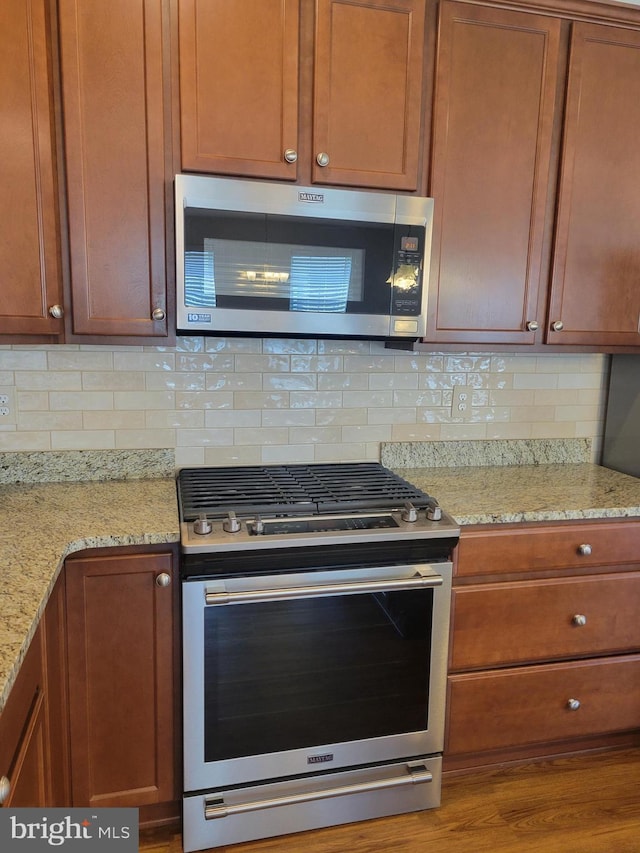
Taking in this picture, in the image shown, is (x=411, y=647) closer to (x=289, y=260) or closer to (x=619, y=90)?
(x=289, y=260)

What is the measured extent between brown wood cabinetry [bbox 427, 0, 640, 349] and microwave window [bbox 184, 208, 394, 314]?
255mm

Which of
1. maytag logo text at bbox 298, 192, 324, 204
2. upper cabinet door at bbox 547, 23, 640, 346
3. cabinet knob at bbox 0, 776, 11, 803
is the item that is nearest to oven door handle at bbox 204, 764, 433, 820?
cabinet knob at bbox 0, 776, 11, 803

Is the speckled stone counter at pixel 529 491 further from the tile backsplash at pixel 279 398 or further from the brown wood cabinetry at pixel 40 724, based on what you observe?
the brown wood cabinetry at pixel 40 724

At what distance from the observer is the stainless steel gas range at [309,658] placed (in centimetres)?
162

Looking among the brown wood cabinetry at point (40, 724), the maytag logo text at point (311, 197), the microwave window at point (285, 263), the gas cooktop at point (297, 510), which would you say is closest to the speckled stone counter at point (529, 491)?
the gas cooktop at point (297, 510)

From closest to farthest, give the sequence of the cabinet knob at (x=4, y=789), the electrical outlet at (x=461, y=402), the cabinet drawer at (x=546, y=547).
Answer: the cabinet knob at (x=4, y=789) < the cabinet drawer at (x=546, y=547) < the electrical outlet at (x=461, y=402)

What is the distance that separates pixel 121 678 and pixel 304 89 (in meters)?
1.78

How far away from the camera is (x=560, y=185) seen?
80.1 inches

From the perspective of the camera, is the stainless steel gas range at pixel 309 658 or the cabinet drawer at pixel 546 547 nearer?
the stainless steel gas range at pixel 309 658

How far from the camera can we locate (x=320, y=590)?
1645 millimetres

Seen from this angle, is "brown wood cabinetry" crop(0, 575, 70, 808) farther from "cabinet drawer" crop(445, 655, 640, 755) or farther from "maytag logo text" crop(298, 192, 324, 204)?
"maytag logo text" crop(298, 192, 324, 204)

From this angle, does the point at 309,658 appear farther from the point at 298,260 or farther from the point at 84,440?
the point at 298,260

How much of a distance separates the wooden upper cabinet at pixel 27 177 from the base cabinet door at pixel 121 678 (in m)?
0.74

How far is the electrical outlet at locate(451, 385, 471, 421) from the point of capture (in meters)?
2.41
